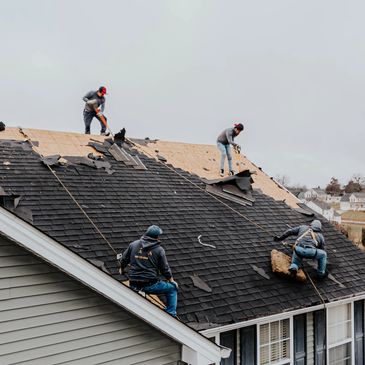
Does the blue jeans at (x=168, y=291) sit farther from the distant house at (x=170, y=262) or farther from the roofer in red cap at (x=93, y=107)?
the roofer in red cap at (x=93, y=107)

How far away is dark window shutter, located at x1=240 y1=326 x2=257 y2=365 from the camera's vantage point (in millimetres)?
7738

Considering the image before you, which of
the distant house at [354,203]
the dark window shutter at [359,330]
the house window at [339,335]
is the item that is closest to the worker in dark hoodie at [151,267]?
the house window at [339,335]

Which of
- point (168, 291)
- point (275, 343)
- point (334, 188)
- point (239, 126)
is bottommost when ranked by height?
point (275, 343)

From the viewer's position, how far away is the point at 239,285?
8.15 meters

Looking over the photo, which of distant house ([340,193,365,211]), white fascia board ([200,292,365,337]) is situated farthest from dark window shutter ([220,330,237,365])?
distant house ([340,193,365,211])

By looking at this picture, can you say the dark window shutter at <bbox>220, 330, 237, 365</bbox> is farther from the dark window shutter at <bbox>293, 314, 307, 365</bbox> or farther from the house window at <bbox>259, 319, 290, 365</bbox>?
the dark window shutter at <bbox>293, 314, 307, 365</bbox>

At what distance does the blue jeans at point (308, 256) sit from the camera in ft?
28.6

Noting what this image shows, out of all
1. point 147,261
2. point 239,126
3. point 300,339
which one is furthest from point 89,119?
point 300,339

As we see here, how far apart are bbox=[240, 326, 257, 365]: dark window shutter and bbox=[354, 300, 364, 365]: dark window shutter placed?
3.30 meters

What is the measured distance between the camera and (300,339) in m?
8.70

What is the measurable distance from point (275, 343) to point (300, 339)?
688 mm

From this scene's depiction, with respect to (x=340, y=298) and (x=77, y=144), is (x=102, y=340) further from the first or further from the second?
(x=77, y=144)

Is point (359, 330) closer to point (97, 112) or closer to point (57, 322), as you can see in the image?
point (57, 322)

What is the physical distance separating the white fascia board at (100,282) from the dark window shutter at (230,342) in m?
1.91
